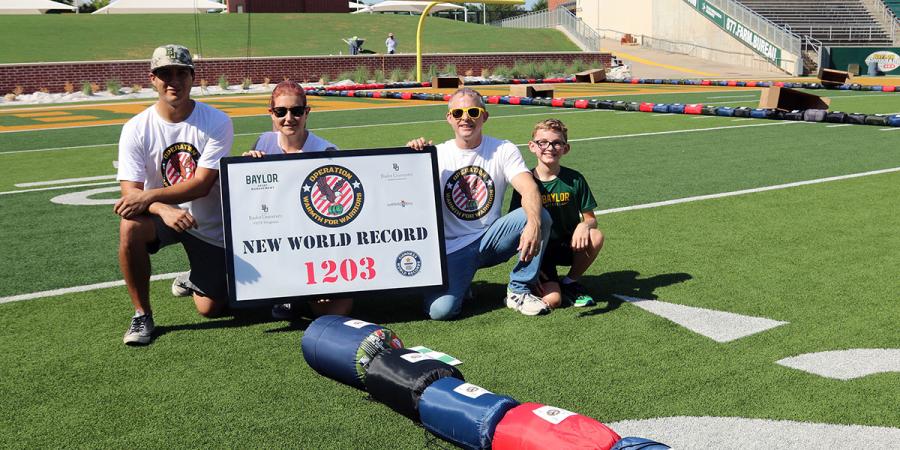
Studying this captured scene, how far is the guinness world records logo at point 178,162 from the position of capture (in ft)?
17.1

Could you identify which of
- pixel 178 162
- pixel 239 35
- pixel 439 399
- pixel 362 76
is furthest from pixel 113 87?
pixel 439 399

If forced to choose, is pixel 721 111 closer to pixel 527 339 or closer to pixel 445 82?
pixel 445 82

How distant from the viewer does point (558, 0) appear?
9175cm

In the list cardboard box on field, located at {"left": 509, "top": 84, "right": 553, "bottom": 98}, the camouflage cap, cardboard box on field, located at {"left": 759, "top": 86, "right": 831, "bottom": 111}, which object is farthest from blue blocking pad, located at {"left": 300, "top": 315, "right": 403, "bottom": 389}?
cardboard box on field, located at {"left": 509, "top": 84, "right": 553, "bottom": 98}

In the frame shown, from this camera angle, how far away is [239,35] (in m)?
46.1

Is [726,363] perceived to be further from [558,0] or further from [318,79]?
[558,0]

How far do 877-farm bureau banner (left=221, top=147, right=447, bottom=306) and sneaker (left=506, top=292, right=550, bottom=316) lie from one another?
44 cm

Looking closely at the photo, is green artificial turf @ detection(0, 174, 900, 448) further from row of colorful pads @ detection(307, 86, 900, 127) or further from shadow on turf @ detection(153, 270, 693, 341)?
row of colorful pads @ detection(307, 86, 900, 127)

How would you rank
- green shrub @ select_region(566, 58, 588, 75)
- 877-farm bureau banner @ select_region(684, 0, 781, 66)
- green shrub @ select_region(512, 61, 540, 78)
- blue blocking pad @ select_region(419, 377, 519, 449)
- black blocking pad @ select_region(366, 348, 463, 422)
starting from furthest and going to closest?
1. 877-farm bureau banner @ select_region(684, 0, 781, 66)
2. green shrub @ select_region(566, 58, 588, 75)
3. green shrub @ select_region(512, 61, 540, 78)
4. black blocking pad @ select_region(366, 348, 463, 422)
5. blue blocking pad @ select_region(419, 377, 519, 449)

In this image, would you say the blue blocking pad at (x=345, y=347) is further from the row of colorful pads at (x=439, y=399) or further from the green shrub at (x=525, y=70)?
the green shrub at (x=525, y=70)

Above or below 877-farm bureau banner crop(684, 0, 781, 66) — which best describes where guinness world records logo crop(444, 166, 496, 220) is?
below

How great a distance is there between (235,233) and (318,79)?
33.1 metres

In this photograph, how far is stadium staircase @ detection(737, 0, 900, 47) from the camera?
1929 inches

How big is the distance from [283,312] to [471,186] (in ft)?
4.30
